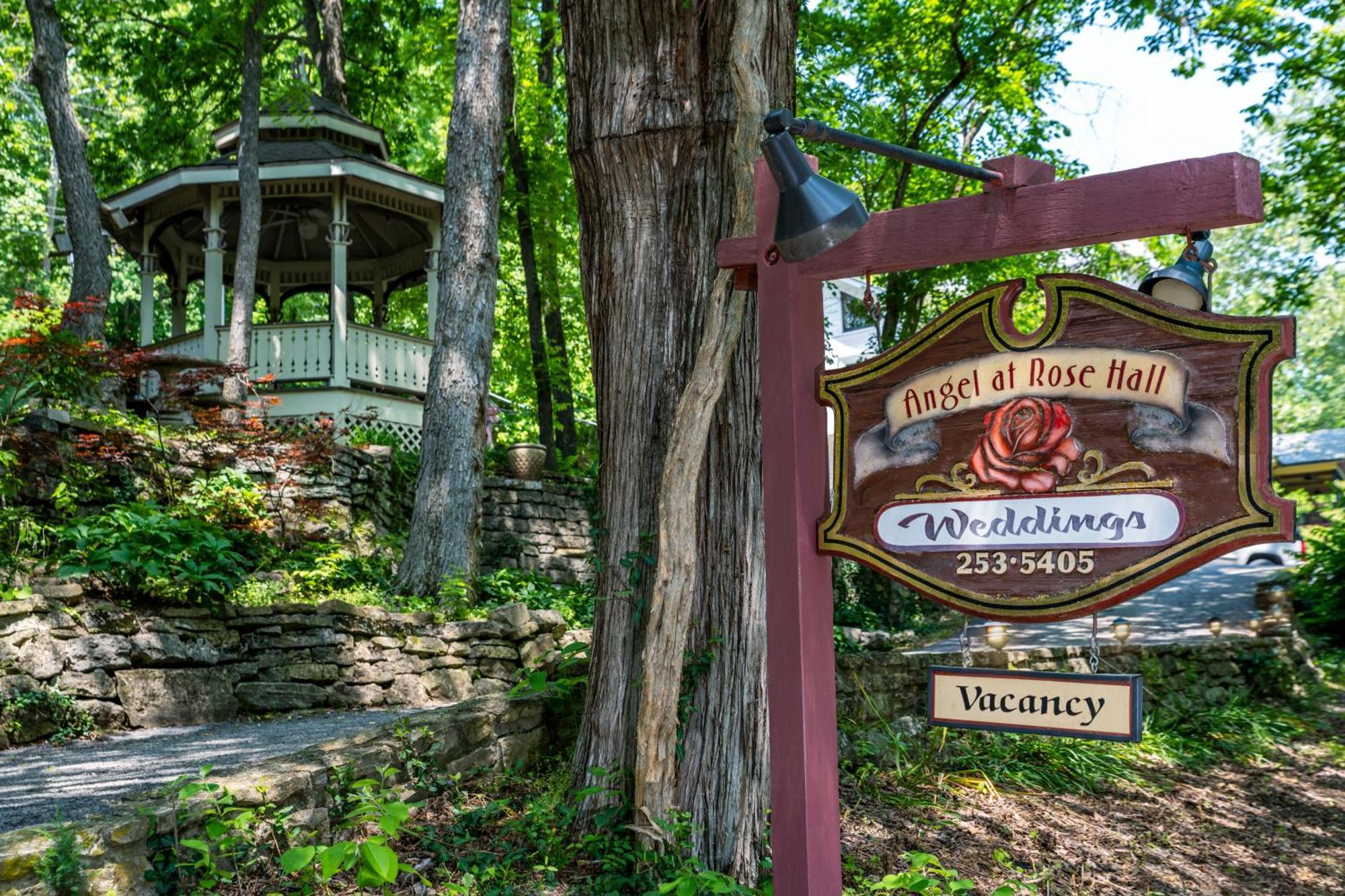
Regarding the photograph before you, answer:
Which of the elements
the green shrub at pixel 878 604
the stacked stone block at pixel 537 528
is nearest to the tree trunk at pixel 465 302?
the stacked stone block at pixel 537 528

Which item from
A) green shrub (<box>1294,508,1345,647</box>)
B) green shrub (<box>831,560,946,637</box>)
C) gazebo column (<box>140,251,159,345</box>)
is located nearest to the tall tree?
green shrub (<box>831,560,946,637</box>)

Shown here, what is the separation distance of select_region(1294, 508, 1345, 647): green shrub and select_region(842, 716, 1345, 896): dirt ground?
6477 millimetres

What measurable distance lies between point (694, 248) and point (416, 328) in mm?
20660

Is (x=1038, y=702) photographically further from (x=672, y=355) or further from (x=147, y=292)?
(x=147, y=292)

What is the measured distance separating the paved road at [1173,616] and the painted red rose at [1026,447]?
674 centimetres

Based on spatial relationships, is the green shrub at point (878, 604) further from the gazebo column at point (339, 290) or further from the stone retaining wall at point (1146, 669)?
the gazebo column at point (339, 290)

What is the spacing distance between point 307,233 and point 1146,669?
13.2 metres

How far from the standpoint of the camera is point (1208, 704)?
9.98m

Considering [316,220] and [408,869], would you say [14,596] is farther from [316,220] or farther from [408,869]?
[316,220]

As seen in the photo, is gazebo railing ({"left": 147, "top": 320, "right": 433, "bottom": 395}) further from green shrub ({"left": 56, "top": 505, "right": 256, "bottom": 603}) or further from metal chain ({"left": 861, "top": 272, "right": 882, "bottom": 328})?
metal chain ({"left": 861, "top": 272, "right": 882, "bottom": 328})

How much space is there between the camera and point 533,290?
15.2m

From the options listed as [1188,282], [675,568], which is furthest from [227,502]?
[1188,282]

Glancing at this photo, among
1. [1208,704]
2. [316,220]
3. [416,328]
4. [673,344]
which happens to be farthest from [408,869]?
[416,328]

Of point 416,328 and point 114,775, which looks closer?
point 114,775
